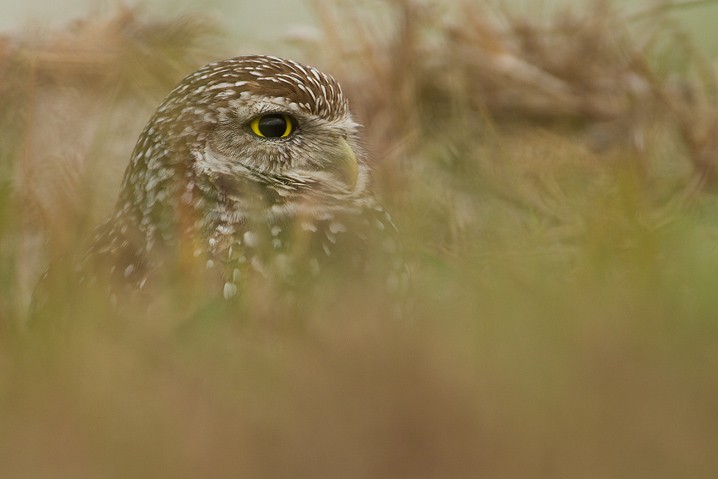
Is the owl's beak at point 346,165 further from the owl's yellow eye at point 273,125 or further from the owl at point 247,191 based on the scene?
the owl's yellow eye at point 273,125

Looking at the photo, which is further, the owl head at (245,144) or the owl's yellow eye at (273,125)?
the owl's yellow eye at (273,125)

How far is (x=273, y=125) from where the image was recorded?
3.24 metres

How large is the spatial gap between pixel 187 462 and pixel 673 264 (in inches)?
43.9

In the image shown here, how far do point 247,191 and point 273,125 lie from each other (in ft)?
1.21

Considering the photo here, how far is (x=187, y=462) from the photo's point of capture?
1228mm

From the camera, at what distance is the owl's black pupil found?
3215 millimetres

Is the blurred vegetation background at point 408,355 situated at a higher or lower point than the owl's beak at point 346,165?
higher

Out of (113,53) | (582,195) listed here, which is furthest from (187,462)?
(113,53)

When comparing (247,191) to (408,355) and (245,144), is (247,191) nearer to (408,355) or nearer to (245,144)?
(245,144)

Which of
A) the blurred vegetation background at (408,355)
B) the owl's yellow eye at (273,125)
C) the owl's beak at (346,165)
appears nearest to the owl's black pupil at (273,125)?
the owl's yellow eye at (273,125)

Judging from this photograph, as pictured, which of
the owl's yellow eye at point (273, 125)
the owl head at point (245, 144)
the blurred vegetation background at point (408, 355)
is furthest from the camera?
the owl's yellow eye at point (273, 125)

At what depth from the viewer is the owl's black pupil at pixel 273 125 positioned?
10.5 ft

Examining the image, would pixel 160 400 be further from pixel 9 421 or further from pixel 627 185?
pixel 627 185

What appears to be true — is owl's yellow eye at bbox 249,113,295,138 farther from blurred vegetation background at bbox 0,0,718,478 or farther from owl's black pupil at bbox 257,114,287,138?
blurred vegetation background at bbox 0,0,718,478
